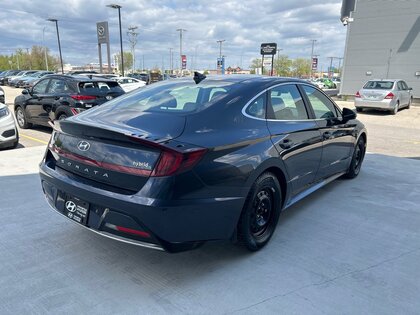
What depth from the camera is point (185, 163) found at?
7.71 feet

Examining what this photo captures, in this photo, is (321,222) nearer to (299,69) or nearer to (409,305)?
(409,305)

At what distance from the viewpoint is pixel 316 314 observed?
2.34 meters

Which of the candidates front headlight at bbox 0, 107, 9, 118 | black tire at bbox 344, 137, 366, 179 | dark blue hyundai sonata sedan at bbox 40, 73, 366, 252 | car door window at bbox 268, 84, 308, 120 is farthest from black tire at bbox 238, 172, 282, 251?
front headlight at bbox 0, 107, 9, 118

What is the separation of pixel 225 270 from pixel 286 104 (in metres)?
1.76

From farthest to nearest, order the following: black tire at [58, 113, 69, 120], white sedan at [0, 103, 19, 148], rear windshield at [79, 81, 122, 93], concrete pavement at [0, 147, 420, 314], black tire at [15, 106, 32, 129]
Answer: black tire at [15, 106, 32, 129] → rear windshield at [79, 81, 122, 93] → black tire at [58, 113, 69, 120] → white sedan at [0, 103, 19, 148] → concrete pavement at [0, 147, 420, 314]

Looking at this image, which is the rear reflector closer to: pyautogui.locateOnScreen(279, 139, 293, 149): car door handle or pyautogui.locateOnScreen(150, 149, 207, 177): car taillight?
pyautogui.locateOnScreen(150, 149, 207, 177): car taillight

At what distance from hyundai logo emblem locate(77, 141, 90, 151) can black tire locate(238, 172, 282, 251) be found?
4.32ft

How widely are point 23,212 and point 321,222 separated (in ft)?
10.7

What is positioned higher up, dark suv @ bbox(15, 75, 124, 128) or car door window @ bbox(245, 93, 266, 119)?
car door window @ bbox(245, 93, 266, 119)

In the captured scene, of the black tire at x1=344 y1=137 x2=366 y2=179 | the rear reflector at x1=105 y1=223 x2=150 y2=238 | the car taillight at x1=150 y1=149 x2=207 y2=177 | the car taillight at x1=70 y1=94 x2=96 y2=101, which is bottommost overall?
the black tire at x1=344 y1=137 x2=366 y2=179

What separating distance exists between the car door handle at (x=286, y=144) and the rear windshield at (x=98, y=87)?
6273 millimetres

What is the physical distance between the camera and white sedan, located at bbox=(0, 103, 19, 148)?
680 centimetres

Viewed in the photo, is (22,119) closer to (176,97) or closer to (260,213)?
(176,97)

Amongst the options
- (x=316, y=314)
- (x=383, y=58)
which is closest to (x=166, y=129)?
(x=316, y=314)
